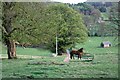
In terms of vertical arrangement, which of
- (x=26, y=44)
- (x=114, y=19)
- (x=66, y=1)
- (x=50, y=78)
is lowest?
(x=50, y=78)

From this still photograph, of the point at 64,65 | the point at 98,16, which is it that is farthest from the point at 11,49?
the point at 98,16

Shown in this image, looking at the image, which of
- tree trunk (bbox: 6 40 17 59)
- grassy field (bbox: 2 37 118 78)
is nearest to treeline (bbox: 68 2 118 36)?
grassy field (bbox: 2 37 118 78)

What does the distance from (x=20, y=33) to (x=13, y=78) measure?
1.41 m

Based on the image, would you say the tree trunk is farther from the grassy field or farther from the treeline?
the treeline

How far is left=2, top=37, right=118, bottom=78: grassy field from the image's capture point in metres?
3.22

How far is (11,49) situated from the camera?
14.5 feet

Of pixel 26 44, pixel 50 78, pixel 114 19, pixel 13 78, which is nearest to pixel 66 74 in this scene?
pixel 50 78

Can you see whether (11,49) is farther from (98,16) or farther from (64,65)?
(98,16)

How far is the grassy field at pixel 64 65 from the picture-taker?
3.22 metres

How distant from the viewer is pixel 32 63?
3.86m

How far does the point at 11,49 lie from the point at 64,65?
1.14m

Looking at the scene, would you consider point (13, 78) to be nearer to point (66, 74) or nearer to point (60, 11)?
point (66, 74)

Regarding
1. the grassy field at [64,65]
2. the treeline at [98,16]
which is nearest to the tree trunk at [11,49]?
the grassy field at [64,65]

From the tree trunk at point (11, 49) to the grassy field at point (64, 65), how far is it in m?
0.09
